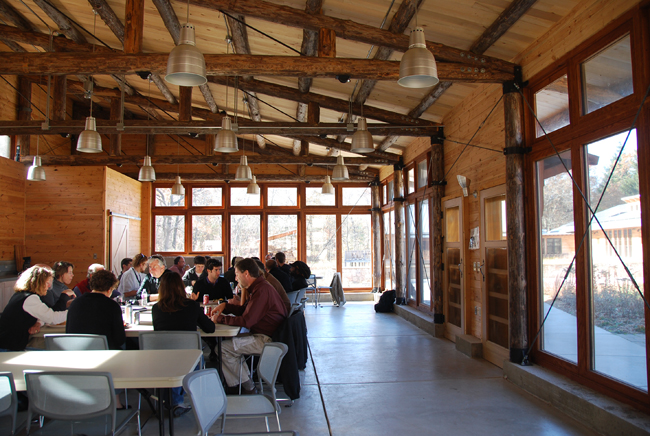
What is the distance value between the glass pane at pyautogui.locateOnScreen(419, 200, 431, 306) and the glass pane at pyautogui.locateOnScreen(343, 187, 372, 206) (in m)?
4.64

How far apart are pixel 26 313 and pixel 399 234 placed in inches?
313

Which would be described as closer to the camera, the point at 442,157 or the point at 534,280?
the point at 534,280

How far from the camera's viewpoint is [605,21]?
400 centimetres

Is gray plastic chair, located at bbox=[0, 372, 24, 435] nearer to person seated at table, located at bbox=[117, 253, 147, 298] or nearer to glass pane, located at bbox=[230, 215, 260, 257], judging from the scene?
person seated at table, located at bbox=[117, 253, 147, 298]

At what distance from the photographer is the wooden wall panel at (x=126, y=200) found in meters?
10.9

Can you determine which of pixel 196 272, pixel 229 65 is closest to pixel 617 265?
pixel 229 65

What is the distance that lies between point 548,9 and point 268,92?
4.52m

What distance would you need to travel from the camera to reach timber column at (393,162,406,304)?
10.5 meters

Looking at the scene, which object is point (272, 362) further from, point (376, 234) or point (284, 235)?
point (284, 235)

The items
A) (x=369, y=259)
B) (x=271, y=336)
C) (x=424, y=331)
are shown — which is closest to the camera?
(x=271, y=336)

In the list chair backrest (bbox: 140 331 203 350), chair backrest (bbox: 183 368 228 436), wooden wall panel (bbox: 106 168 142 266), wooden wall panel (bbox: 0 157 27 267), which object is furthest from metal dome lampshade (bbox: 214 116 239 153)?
wooden wall panel (bbox: 0 157 27 267)

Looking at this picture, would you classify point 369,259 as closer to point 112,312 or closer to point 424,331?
point 424,331

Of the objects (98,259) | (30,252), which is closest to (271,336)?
(98,259)

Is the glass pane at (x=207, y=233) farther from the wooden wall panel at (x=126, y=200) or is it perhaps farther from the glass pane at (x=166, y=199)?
the wooden wall panel at (x=126, y=200)
